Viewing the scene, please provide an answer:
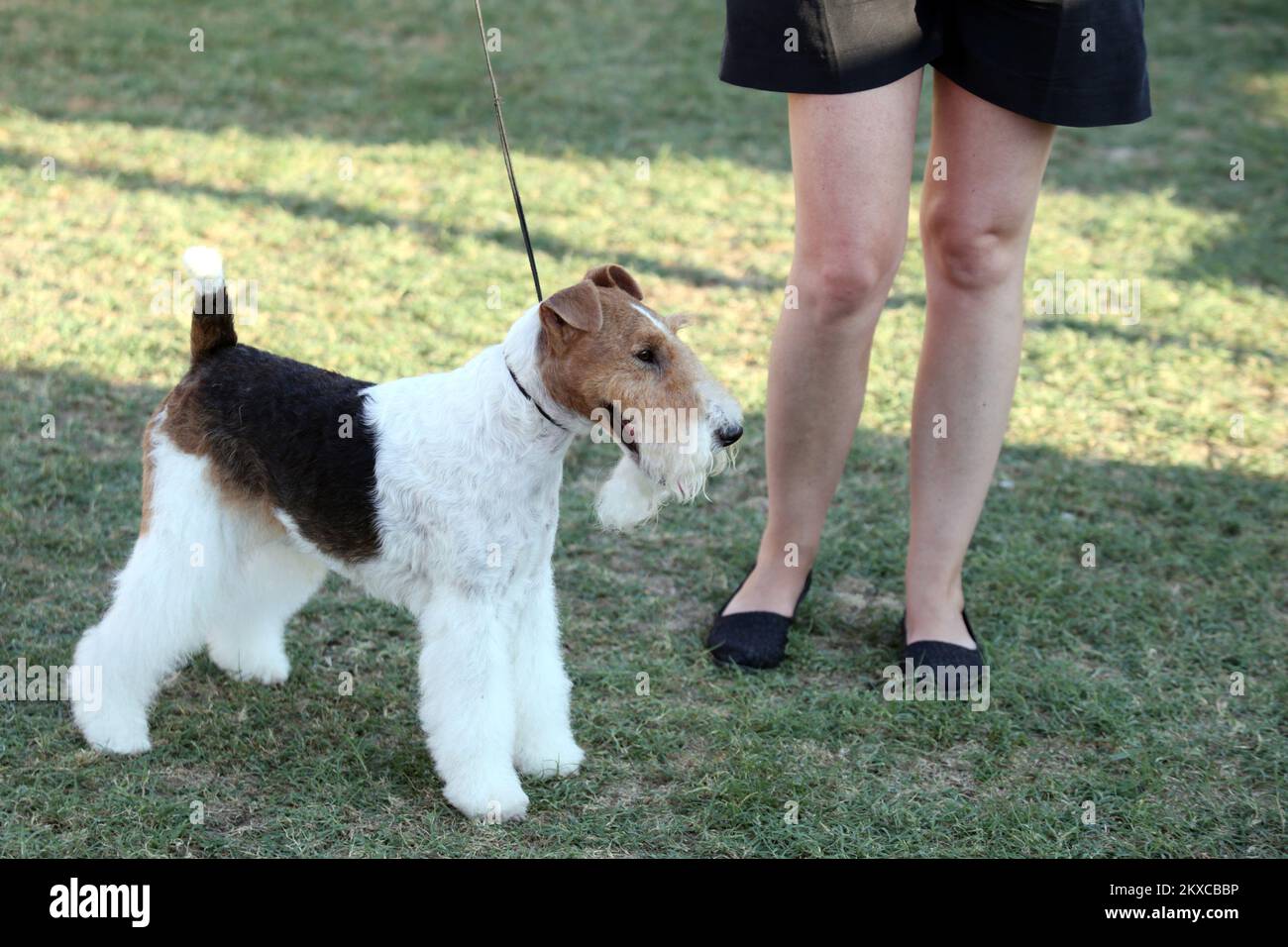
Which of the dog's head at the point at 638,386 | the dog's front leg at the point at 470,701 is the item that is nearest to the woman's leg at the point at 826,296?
the dog's head at the point at 638,386

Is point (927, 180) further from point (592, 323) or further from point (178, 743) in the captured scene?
point (178, 743)

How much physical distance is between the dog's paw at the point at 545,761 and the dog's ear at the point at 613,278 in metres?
1.15

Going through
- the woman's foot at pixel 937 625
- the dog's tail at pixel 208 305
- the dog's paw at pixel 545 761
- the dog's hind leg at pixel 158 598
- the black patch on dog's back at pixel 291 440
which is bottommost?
the dog's paw at pixel 545 761

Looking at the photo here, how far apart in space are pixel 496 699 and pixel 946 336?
162 cm

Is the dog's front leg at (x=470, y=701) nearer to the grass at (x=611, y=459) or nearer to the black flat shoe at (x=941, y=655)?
the grass at (x=611, y=459)

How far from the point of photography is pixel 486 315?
19.4ft

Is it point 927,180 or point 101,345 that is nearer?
point 927,180

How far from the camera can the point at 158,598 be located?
306 centimetres

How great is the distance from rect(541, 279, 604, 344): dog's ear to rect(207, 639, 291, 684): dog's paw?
1.38 meters

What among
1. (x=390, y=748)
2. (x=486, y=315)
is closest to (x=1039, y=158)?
(x=390, y=748)

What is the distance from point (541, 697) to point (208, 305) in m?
1.27

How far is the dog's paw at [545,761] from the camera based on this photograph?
10.4 feet

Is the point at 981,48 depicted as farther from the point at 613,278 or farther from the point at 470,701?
the point at 470,701

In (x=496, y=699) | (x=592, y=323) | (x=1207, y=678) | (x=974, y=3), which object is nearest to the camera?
(x=592, y=323)
